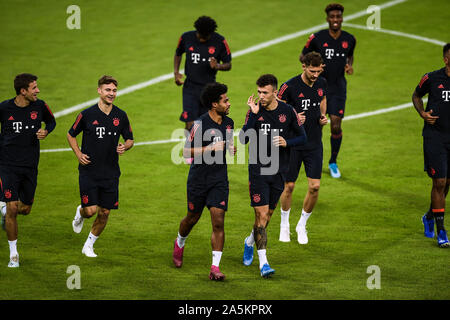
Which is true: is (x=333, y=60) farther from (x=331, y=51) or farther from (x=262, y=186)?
(x=262, y=186)

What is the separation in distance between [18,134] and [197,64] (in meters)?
5.09

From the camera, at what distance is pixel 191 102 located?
14891 millimetres

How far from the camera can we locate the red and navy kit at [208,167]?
381 inches

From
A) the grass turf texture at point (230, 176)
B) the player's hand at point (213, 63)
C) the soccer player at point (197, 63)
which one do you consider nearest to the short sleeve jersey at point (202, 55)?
the soccer player at point (197, 63)

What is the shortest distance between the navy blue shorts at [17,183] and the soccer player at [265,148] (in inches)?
118

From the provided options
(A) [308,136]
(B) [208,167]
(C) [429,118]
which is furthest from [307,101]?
(B) [208,167]

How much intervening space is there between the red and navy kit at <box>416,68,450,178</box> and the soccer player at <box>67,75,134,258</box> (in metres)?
4.35

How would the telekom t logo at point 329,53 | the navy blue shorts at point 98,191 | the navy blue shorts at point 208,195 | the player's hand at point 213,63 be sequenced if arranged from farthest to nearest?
1. the player's hand at point 213,63
2. the telekom t logo at point 329,53
3. the navy blue shorts at point 98,191
4. the navy blue shorts at point 208,195

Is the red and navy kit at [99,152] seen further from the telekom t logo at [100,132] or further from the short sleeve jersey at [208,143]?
the short sleeve jersey at [208,143]

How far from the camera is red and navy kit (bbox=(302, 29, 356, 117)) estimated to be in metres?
14.4

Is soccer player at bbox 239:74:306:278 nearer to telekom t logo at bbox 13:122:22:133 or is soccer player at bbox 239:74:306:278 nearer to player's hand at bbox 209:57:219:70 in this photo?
telekom t logo at bbox 13:122:22:133

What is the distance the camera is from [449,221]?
12.3 m

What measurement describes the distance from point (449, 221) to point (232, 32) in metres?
13.1

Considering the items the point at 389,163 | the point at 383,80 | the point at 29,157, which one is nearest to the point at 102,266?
the point at 29,157
